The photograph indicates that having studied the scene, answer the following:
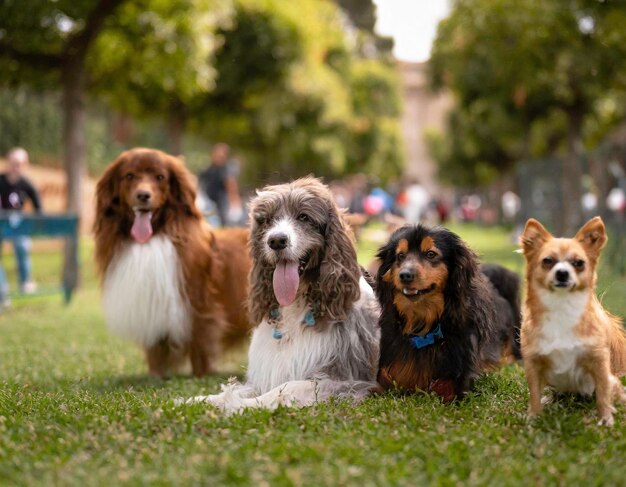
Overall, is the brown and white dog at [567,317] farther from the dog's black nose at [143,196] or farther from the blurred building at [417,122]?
the blurred building at [417,122]

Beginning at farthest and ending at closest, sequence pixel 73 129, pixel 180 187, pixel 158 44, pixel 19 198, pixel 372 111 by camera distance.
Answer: pixel 372 111 → pixel 158 44 → pixel 73 129 → pixel 19 198 → pixel 180 187

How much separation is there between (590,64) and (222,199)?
944 cm

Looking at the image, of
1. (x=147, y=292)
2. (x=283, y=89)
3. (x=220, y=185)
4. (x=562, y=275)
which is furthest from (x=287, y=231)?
(x=283, y=89)

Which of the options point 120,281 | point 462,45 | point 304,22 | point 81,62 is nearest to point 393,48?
point 304,22

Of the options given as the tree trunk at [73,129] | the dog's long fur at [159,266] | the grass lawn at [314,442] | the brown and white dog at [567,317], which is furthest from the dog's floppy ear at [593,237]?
the tree trunk at [73,129]

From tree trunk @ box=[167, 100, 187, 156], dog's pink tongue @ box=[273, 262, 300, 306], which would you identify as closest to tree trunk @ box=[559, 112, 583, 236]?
tree trunk @ box=[167, 100, 187, 156]

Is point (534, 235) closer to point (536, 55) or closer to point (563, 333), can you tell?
point (563, 333)

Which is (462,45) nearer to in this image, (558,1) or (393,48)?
(558,1)

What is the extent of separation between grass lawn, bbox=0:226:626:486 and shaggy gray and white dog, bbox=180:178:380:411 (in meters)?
0.36

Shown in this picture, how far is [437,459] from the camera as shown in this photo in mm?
4129

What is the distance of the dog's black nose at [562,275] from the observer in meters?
4.48

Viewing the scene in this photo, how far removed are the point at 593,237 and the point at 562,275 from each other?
342mm

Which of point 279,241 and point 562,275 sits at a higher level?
point 279,241

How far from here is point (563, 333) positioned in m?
4.61
